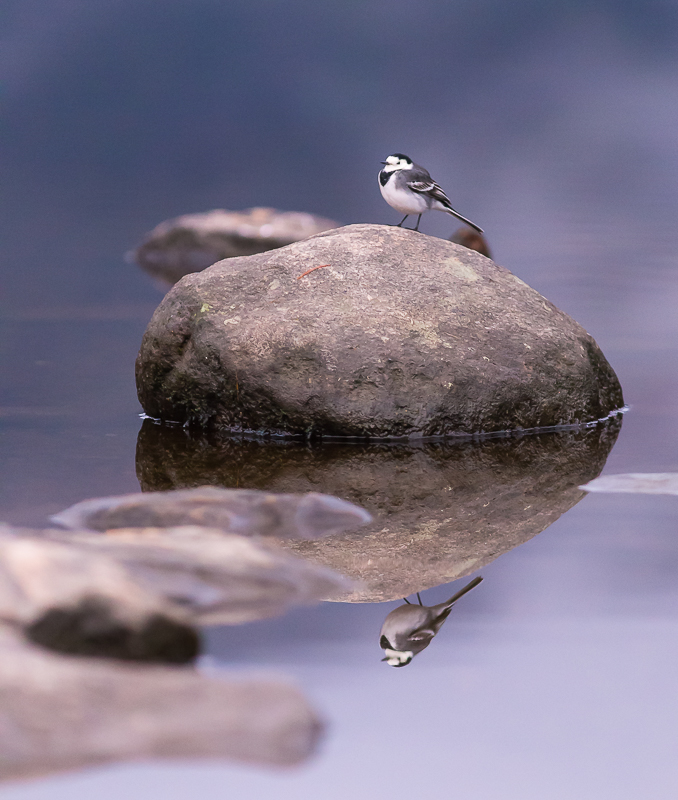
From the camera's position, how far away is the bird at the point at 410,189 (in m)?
5.67

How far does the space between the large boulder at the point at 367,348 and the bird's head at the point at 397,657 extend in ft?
7.59

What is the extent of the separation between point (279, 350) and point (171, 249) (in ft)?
35.9

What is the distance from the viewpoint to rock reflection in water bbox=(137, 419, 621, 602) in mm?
2922

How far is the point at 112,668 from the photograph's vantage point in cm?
192

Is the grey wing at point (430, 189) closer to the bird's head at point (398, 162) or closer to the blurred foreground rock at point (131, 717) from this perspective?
the bird's head at point (398, 162)

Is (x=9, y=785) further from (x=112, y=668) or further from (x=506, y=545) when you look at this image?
(x=506, y=545)

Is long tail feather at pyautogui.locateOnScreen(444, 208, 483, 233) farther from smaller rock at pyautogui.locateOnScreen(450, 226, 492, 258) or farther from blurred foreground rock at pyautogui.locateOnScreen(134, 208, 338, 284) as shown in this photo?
blurred foreground rock at pyautogui.locateOnScreen(134, 208, 338, 284)

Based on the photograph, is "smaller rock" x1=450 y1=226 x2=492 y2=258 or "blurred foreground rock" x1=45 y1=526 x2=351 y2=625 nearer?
"blurred foreground rock" x1=45 y1=526 x2=351 y2=625

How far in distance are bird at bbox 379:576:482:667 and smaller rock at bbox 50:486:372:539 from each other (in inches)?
24.2

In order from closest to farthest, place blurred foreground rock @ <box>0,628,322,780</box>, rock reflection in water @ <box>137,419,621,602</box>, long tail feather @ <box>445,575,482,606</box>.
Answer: blurred foreground rock @ <box>0,628,322,780</box> → long tail feather @ <box>445,575,482,606</box> → rock reflection in water @ <box>137,419,621,602</box>

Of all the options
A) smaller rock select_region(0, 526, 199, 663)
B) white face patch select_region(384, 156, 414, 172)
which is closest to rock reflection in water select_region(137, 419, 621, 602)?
smaller rock select_region(0, 526, 199, 663)

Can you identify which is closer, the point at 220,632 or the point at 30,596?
the point at 30,596

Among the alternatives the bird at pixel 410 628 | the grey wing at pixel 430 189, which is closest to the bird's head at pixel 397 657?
the bird at pixel 410 628

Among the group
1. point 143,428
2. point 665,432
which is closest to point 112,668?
point 143,428
